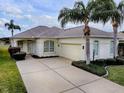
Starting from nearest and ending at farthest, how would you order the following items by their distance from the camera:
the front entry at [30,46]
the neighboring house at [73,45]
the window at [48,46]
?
1. the neighboring house at [73,45]
2. the window at [48,46]
3. the front entry at [30,46]

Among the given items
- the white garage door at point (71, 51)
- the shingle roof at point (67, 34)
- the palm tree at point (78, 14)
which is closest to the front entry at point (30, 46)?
the shingle roof at point (67, 34)

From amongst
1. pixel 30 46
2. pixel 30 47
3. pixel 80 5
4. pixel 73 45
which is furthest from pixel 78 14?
pixel 30 47

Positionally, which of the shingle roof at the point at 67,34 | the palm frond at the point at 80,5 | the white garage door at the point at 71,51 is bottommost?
the white garage door at the point at 71,51

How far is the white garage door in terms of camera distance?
1529cm

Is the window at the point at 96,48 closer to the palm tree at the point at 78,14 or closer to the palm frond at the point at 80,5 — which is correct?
the palm tree at the point at 78,14

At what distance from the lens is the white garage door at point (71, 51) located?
50.2 ft

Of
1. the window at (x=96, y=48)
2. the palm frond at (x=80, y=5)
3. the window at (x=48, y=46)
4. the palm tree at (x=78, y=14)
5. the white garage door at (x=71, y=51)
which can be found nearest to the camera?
the palm tree at (x=78, y=14)

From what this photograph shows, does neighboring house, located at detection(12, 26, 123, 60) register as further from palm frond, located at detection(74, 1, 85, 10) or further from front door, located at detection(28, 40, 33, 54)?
palm frond, located at detection(74, 1, 85, 10)


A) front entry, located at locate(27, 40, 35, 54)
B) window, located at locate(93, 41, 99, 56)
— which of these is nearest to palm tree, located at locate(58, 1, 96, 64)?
window, located at locate(93, 41, 99, 56)

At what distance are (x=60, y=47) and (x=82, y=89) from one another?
41.6 feet

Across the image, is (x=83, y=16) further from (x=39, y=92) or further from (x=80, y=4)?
(x=39, y=92)

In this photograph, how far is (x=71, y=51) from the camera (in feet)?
54.8

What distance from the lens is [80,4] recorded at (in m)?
12.1

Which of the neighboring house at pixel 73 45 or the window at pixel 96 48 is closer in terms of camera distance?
the neighboring house at pixel 73 45
